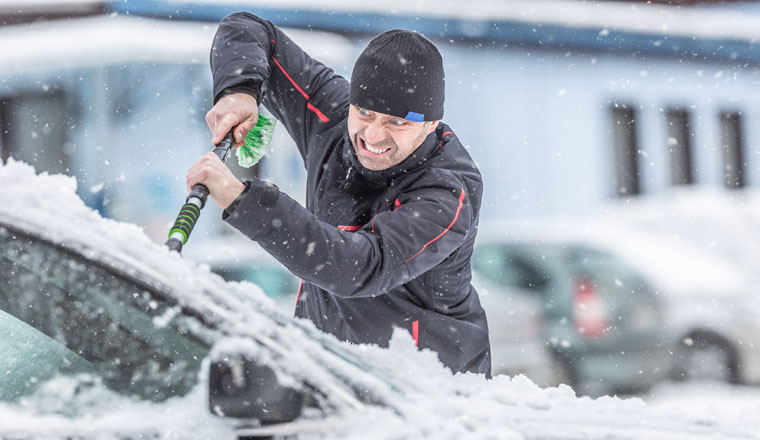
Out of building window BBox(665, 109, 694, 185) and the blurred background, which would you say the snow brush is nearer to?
the blurred background

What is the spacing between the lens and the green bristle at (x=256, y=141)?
2.42m

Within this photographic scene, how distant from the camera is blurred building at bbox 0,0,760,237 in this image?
6.89 m

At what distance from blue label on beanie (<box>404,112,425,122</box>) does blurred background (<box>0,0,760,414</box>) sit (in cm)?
357

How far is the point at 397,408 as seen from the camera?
1.48 meters

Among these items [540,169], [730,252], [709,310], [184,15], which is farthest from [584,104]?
[184,15]

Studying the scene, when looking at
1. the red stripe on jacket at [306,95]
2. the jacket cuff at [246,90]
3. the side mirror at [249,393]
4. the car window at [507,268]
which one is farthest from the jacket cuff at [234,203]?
the car window at [507,268]

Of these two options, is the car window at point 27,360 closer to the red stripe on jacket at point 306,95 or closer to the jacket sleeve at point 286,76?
the jacket sleeve at point 286,76

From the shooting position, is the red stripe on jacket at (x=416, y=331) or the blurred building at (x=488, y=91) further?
the blurred building at (x=488, y=91)

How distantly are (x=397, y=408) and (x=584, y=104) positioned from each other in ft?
30.3

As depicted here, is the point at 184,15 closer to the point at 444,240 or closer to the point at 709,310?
the point at 709,310

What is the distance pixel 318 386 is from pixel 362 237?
50cm

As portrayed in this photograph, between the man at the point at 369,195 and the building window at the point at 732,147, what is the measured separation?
34.9 feet

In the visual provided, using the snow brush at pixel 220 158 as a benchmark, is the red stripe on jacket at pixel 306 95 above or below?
above

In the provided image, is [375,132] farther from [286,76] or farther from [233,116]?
[286,76]
